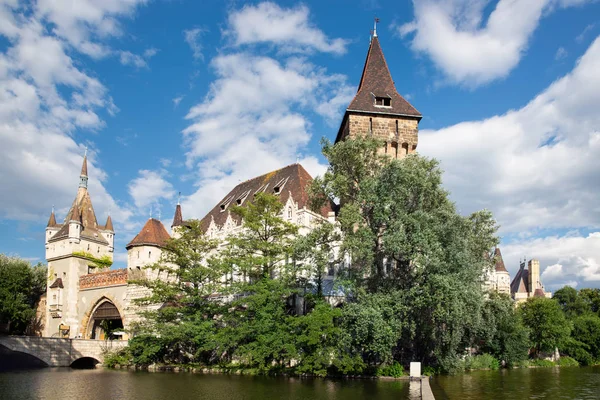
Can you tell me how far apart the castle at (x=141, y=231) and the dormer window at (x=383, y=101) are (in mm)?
80

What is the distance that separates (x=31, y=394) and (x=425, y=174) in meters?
22.1

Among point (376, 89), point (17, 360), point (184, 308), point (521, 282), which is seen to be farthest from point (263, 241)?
point (521, 282)

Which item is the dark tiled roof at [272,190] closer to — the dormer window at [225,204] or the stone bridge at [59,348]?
the dormer window at [225,204]

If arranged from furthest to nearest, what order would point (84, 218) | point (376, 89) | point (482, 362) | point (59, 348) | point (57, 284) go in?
1. point (84, 218)
2. point (57, 284)
3. point (376, 89)
4. point (482, 362)
5. point (59, 348)

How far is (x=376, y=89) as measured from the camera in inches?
1661

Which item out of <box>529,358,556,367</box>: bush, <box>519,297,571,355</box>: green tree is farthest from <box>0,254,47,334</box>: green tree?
<box>519,297,571,355</box>: green tree

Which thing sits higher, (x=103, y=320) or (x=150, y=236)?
(x=150, y=236)

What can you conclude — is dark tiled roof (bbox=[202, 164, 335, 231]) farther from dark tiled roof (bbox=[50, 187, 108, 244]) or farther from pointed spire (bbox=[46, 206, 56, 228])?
pointed spire (bbox=[46, 206, 56, 228])

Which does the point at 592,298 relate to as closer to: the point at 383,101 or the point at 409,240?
the point at 383,101

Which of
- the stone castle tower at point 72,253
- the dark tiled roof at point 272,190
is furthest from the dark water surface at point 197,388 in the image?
the stone castle tower at point 72,253

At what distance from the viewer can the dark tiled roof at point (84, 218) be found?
5709 centimetres

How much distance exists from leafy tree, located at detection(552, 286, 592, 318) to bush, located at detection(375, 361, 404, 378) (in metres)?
46.4

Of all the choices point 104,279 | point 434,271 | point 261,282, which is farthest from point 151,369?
point 434,271

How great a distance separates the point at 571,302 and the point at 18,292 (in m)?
70.0
